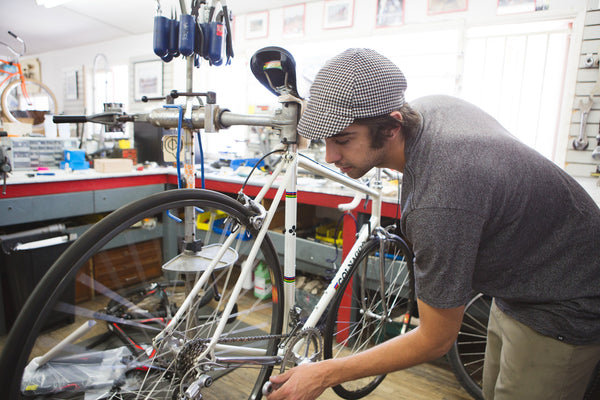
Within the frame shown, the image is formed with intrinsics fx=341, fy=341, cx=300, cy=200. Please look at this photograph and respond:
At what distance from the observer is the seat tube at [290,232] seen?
112 cm

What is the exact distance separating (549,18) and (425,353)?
8.95 feet

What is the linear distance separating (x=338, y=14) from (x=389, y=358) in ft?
10.8

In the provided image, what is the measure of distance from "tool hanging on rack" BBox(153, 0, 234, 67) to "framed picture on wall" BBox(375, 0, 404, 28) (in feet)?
7.72

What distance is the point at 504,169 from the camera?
0.73 meters

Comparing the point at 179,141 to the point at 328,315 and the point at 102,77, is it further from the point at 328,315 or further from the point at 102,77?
the point at 102,77

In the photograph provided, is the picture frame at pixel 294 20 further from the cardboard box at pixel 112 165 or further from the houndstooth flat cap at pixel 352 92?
the houndstooth flat cap at pixel 352 92

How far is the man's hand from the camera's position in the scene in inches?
30.8

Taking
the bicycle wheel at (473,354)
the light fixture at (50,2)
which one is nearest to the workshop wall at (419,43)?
the light fixture at (50,2)

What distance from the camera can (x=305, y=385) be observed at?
79cm

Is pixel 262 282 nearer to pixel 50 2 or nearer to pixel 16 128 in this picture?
pixel 16 128

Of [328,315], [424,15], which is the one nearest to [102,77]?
[424,15]

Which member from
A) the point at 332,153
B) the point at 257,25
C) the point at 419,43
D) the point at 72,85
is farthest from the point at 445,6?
the point at 72,85

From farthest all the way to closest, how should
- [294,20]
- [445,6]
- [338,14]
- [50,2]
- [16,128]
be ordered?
[50,2] → [294,20] → [338,14] → [445,6] → [16,128]

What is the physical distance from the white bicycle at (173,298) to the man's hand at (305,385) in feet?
0.75
